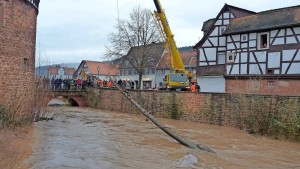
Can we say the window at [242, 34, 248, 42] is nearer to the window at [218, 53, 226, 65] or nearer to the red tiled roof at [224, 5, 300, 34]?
the red tiled roof at [224, 5, 300, 34]

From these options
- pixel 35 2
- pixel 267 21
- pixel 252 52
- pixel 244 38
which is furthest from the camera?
pixel 244 38

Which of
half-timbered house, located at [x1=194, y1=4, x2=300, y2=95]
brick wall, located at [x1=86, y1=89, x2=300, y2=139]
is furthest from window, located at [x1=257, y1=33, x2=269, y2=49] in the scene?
brick wall, located at [x1=86, y1=89, x2=300, y2=139]

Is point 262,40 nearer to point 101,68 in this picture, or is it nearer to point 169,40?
point 169,40

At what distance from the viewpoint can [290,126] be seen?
17.5 meters

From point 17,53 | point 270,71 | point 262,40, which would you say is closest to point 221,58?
point 262,40

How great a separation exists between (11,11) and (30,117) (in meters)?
5.10

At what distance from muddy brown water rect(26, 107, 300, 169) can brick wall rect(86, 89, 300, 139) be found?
838mm

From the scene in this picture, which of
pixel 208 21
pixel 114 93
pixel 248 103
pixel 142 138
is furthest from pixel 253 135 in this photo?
pixel 208 21

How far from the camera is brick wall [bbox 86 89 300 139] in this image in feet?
58.6

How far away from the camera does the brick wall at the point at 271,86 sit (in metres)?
24.8

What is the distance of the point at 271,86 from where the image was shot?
26234mm

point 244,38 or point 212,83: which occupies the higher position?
point 244,38

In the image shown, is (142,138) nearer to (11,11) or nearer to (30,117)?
(30,117)

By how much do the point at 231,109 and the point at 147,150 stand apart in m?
8.93
